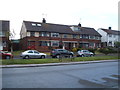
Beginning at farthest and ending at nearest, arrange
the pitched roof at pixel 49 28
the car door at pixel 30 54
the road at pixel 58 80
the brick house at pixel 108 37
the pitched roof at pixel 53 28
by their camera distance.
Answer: the brick house at pixel 108 37 < the pitched roof at pixel 53 28 < the pitched roof at pixel 49 28 < the car door at pixel 30 54 < the road at pixel 58 80

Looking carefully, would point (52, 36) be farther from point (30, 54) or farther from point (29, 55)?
point (29, 55)

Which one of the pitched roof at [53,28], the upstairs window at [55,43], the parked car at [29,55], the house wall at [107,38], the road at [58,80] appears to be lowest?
the road at [58,80]

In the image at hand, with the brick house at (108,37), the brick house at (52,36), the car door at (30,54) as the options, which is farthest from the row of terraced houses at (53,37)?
the car door at (30,54)

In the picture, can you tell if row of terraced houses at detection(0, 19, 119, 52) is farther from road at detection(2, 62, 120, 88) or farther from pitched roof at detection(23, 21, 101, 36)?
road at detection(2, 62, 120, 88)

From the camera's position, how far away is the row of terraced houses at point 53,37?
3859 cm

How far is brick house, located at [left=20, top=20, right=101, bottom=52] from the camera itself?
126 feet

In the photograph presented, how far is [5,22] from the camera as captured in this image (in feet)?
135

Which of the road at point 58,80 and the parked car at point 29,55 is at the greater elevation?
the parked car at point 29,55

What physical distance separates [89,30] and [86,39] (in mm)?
4952

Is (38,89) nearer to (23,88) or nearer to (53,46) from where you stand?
(23,88)

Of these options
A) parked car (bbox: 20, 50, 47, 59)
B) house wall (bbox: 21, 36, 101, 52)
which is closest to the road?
parked car (bbox: 20, 50, 47, 59)

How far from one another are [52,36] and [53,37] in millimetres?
383

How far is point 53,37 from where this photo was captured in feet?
136

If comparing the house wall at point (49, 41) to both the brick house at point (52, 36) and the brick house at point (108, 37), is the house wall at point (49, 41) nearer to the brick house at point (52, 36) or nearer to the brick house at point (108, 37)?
the brick house at point (52, 36)
